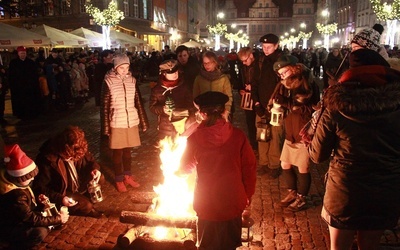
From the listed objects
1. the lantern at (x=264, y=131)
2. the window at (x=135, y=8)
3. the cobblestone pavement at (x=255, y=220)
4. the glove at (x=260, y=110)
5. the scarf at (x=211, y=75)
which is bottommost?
the cobblestone pavement at (x=255, y=220)

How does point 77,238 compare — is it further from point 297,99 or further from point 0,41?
point 0,41

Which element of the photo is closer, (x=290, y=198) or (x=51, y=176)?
(x=51, y=176)

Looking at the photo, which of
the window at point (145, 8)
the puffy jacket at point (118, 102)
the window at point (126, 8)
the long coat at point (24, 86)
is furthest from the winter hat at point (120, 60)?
the window at point (145, 8)

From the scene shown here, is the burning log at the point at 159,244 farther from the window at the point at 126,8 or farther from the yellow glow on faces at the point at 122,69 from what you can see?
the window at the point at 126,8

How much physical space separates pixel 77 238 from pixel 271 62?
12.6 feet

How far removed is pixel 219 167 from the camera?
123 inches

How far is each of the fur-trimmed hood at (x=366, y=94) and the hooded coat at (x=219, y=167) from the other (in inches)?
31.1

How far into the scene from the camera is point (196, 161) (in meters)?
3.21

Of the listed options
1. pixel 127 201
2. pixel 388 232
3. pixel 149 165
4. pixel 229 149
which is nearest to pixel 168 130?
pixel 127 201

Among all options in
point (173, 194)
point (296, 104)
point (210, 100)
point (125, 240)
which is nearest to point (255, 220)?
point (173, 194)

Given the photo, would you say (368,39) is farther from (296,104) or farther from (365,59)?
(296,104)

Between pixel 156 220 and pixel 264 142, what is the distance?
2.76m

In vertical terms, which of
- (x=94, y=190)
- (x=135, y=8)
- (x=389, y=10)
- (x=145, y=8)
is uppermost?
(x=145, y=8)

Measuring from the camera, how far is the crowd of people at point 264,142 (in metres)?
2.76
